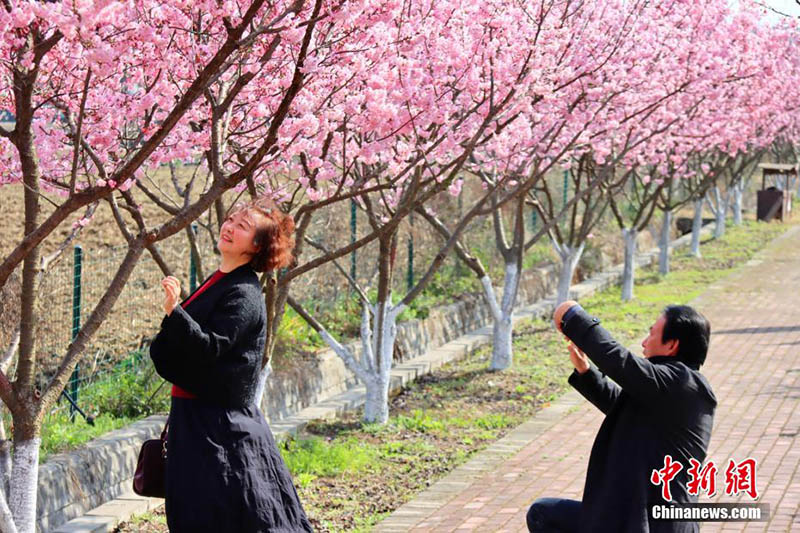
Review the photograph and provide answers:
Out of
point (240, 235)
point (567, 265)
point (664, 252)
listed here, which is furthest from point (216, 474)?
point (664, 252)

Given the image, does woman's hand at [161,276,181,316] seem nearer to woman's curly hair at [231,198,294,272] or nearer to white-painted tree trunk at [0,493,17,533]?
woman's curly hair at [231,198,294,272]

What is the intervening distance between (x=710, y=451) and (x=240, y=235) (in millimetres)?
5054

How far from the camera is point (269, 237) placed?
16.1 ft

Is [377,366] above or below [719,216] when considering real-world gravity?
below

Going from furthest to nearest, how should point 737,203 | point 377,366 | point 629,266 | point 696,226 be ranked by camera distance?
point 737,203 < point 696,226 < point 629,266 < point 377,366

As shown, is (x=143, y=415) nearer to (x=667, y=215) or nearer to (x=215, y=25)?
(x=215, y=25)

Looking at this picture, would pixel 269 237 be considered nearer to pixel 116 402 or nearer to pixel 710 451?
pixel 116 402

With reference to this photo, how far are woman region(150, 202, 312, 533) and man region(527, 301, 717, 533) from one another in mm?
1247

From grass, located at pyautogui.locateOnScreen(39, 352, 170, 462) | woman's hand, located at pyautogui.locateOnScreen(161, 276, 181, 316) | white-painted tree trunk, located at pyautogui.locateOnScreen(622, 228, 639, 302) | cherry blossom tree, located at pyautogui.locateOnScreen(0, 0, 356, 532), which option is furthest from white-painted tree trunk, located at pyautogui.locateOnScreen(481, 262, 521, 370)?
woman's hand, located at pyautogui.locateOnScreen(161, 276, 181, 316)

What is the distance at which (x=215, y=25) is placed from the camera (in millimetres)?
6562

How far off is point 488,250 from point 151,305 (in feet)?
22.4

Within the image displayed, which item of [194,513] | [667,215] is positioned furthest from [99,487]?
[667,215]

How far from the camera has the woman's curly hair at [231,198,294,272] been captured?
4898 mm

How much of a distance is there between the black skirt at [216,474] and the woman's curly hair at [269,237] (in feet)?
2.07
